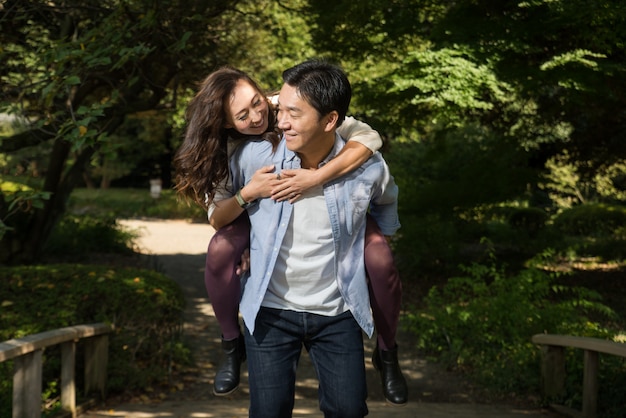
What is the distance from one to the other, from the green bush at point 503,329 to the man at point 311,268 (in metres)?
4.94

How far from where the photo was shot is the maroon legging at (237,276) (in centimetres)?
306

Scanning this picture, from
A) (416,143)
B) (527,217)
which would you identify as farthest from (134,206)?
(527,217)

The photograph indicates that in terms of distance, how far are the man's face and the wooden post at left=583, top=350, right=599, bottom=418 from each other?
162 inches

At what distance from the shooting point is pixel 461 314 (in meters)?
8.86

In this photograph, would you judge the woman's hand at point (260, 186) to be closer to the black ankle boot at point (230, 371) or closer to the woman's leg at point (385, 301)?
the woman's leg at point (385, 301)

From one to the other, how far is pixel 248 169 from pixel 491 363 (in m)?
5.81

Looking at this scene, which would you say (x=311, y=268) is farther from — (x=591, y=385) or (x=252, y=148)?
(x=591, y=385)

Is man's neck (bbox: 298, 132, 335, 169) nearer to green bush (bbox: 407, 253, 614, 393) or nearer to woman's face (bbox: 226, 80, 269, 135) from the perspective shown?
woman's face (bbox: 226, 80, 269, 135)

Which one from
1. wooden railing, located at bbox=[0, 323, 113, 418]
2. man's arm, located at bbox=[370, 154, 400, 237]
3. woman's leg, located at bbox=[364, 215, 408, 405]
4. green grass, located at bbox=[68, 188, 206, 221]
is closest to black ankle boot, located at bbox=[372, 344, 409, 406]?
woman's leg, located at bbox=[364, 215, 408, 405]

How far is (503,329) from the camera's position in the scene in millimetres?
8719

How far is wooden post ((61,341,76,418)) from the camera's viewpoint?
6.34m

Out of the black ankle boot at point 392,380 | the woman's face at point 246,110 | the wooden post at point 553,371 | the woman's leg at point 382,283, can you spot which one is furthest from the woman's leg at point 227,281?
the wooden post at point 553,371

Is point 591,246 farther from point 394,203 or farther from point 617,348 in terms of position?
point 394,203

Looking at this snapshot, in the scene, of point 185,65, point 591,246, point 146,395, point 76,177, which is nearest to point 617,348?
point 146,395
